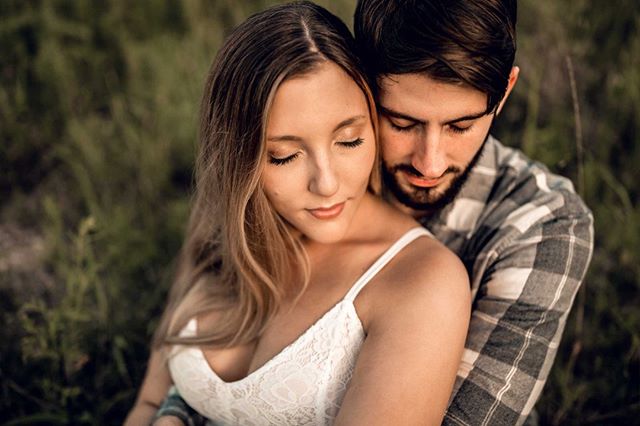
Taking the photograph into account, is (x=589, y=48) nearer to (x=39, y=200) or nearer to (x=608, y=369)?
(x=608, y=369)

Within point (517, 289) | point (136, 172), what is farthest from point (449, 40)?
point (136, 172)

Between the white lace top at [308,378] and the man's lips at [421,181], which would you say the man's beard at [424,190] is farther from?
the white lace top at [308,378]

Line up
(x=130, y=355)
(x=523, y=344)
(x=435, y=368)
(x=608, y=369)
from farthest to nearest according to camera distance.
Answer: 1. (x=130, y=355)
2. (x=608, y=369)
3. (x=523, y=344)
4. (x=435, y=368)

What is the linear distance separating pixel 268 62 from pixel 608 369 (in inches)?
77.7

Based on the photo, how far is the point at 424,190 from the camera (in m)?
2.05

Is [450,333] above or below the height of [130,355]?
above

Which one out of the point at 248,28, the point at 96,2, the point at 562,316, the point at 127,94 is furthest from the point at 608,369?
the point at 96,2

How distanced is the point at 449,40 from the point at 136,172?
240 centimetres

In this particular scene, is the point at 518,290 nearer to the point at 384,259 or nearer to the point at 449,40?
the point at 384,259

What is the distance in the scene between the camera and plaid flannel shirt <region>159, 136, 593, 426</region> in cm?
175

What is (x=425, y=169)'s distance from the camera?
1928 mm

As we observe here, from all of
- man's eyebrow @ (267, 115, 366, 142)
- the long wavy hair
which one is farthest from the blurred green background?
man's eyebrow @ (267, 115, 366, 142)

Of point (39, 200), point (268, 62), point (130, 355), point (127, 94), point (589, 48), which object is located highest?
point (268, 62)

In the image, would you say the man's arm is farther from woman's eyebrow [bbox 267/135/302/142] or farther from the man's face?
woman's eyebrow [bbox 267/135/302/142]
